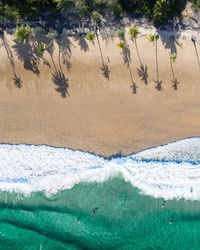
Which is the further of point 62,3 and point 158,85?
point 158,85

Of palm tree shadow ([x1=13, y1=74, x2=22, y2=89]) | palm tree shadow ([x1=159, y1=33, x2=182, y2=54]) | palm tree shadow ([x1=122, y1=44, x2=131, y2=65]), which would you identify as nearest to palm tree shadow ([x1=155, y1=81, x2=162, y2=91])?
palm tree shadow ([x1=159, y1=33, x2=182, y2=54])

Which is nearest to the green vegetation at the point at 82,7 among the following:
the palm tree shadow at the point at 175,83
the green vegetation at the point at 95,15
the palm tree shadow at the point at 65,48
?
the green vegetation at the point at 95,15

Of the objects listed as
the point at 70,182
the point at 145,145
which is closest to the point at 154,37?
the point at 145,145

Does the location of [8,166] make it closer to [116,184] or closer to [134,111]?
[116,184]

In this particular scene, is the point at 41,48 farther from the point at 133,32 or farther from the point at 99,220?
the point at 99,220

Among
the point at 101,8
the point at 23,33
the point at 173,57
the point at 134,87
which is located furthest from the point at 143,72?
the point at 23,33

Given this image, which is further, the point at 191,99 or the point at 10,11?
the point at 191,99
